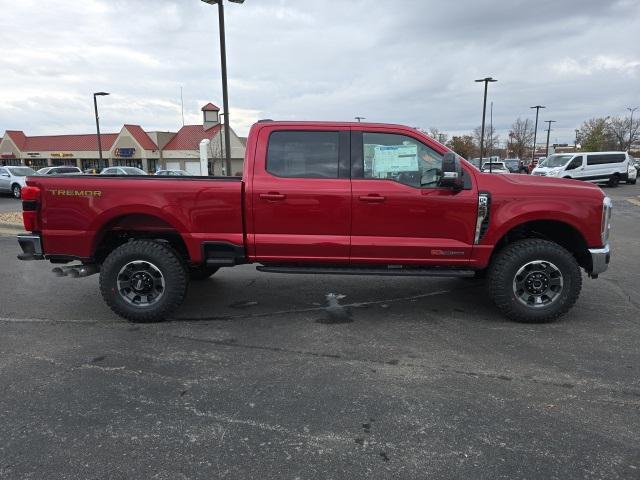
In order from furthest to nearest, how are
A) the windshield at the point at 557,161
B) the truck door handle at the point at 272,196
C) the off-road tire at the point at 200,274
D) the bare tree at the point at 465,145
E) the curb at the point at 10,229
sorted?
the bare tree at the point at 465,145 < the windshield at the point at 557,161 < the curb at the point at 10,229 < the off-road tire at the point at 200,274 < the truck door handle at the point at 272,196

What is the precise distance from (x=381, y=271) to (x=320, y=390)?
5.62 feet

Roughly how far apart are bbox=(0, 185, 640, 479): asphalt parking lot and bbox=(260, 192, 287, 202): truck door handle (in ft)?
4.26

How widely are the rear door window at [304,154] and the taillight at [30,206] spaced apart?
234 cm

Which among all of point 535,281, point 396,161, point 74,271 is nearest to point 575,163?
point 535,281

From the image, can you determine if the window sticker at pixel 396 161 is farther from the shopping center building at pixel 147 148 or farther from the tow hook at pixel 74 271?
the shopping center building at pixel 147 148

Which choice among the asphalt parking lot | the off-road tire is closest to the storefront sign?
the off-road tire

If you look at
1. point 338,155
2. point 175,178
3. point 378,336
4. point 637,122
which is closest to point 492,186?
point 338,155

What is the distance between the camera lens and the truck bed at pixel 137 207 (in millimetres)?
4684

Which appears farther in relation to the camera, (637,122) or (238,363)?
(637,122)

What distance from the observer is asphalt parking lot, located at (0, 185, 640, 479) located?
2.63 m

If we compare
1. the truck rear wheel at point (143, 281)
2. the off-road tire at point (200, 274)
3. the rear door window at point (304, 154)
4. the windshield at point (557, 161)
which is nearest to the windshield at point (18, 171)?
the off-road tire at point (200, 274)

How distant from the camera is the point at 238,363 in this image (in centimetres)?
390

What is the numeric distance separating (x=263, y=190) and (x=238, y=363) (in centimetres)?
171

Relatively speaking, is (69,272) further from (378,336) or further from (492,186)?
(492,186)
